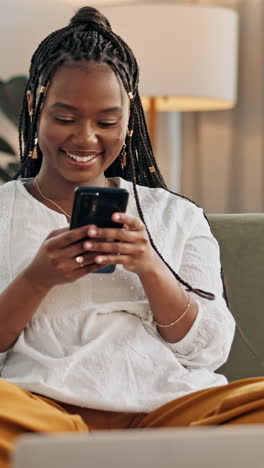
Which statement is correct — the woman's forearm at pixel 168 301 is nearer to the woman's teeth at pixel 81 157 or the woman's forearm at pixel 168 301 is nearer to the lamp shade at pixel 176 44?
the woman's teeth at pixel 81 157

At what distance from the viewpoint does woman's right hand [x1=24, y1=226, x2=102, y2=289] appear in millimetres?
1201

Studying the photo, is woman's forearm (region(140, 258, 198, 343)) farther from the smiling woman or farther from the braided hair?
the smiling woman

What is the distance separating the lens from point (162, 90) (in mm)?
2801

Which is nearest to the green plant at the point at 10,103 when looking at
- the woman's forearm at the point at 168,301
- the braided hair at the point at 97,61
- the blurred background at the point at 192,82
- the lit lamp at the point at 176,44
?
the blurred background at the point at 192,82

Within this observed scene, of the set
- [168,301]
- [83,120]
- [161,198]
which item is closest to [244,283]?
[161,198]

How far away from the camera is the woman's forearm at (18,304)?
1268 mm

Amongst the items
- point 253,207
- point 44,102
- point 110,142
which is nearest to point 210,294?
point 110,142

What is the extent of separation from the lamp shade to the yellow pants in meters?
1.66

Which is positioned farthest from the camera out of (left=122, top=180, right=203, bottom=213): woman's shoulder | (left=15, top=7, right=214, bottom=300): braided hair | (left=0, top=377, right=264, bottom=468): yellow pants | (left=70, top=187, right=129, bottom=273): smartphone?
(left=122, top=180, right=203, bottom=213): woman's shoulder

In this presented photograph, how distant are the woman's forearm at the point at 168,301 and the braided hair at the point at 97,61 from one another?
0.04 meters

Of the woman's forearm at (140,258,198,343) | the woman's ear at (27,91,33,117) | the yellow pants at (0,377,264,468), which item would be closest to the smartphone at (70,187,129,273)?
the woman's forearm at (140,258,198,343)

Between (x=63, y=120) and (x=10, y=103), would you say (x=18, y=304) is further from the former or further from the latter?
(x=10, y=103)

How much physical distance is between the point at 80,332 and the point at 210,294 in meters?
0.20

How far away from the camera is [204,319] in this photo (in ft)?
4.50
